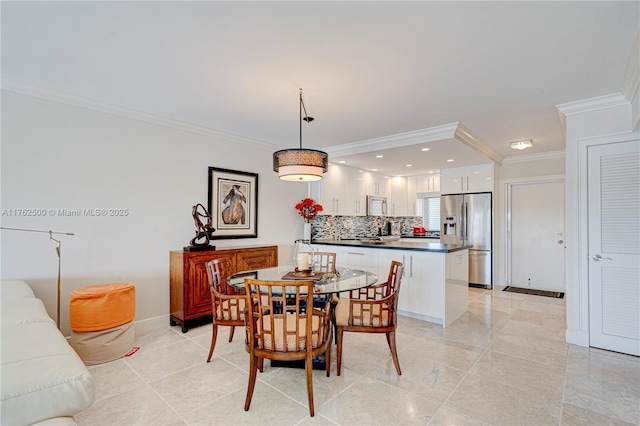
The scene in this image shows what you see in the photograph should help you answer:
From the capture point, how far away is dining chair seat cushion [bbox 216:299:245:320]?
259 centimetres

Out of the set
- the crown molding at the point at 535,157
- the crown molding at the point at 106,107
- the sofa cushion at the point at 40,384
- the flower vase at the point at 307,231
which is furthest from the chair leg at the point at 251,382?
the crown molding at the point at 535,157

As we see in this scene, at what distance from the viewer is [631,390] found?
87.6 inches

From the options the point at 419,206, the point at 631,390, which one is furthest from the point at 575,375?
the point at 419,206

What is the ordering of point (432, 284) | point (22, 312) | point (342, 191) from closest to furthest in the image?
point (22, 312) → point (432, 284) → point (342, 191)

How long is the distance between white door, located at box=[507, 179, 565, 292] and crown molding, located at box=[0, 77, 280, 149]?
5.00 meters

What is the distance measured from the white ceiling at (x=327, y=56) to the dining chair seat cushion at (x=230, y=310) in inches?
75.6

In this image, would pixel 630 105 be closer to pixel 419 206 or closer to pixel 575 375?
pixel 575 375

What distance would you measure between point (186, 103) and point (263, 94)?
0.86m

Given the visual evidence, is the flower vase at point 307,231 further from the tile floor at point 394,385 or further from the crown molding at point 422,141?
the tile floor at point 394,385

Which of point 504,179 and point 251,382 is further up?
point 504,179

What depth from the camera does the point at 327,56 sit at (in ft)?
7.41

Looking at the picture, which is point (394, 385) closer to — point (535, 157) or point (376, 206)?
point (376, 206)

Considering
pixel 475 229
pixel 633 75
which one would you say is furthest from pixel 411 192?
pixel 633 75

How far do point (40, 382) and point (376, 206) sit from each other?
5765 mm
